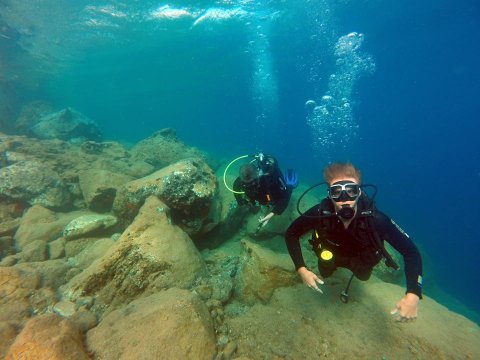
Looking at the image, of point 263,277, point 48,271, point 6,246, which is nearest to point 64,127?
point 6,246

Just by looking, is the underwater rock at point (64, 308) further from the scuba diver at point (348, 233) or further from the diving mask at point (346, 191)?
the diving mask at point (346, 191)

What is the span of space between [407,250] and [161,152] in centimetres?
1130

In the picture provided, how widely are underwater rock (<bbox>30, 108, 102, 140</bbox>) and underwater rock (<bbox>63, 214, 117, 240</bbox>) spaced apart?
40.0ft

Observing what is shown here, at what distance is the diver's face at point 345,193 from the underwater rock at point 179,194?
298 cm

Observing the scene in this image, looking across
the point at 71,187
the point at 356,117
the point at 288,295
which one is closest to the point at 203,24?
the point at 71,187

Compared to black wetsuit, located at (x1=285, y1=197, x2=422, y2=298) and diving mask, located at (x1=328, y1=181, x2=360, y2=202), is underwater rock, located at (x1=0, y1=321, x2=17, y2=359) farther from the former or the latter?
diving mask, located at (x1=328, y1=181, x2=360, y2=202)

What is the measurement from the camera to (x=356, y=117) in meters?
85.7

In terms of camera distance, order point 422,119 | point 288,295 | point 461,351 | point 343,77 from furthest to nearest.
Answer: point 422,119 < point 343,77 < point 288,295 < point 461,351

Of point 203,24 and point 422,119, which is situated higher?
point 422,119

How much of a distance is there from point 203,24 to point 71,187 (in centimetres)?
2035

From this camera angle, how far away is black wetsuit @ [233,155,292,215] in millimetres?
5246

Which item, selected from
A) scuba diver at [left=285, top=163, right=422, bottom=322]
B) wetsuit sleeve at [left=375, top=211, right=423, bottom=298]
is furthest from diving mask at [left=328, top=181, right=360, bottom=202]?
wetsuit sleeve at [left=375, top=211, right=423, bottom=298]

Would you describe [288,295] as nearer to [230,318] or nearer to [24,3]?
[230,318]

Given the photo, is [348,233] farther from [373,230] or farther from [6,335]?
[6,335]
